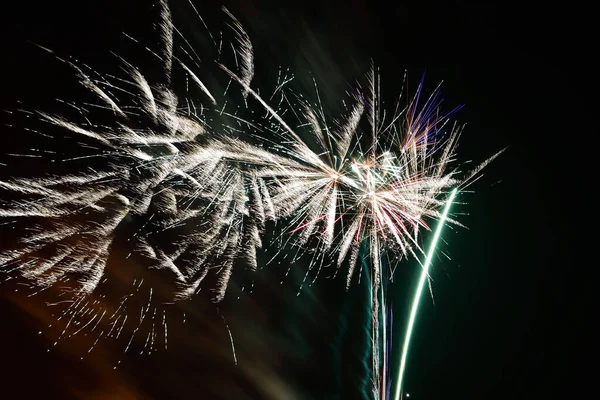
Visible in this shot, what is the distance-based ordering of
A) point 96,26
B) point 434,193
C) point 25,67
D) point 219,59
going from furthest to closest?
point 434,193 → point 219,59 → point 96,26 → point 25,67

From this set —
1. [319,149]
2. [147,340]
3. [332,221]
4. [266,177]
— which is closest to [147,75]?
[266,177]

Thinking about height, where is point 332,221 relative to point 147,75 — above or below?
below

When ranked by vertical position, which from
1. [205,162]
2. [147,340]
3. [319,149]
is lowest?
[147,340]

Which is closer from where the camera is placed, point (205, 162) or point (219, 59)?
point (205, 162)

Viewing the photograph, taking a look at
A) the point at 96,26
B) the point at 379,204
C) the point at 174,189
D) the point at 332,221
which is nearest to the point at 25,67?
the point at 96,26

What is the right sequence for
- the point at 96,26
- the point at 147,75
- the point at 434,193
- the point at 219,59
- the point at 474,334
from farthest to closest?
the point at 474,334 < the point at 434,193 < the point at 219,59 < the point at 147,75 < the point at 96,26

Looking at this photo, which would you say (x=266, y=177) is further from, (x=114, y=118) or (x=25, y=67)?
(x=25, y=67)

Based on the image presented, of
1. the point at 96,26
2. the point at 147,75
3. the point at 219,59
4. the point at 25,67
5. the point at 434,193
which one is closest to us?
the point at 25,67

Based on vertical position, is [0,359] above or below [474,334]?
below

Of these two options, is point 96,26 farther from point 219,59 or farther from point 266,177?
point 266,177
